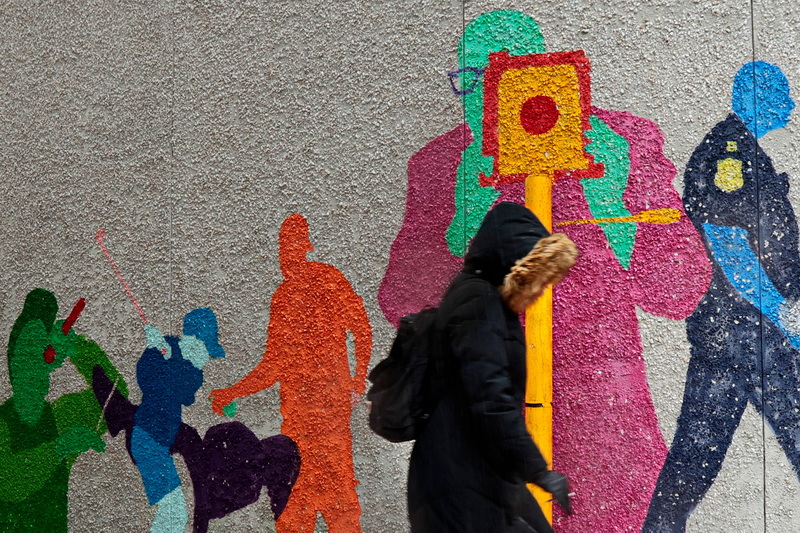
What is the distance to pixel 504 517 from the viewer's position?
2.45m

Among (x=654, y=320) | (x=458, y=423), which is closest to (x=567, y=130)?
(x=654, y=320)

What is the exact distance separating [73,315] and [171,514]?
1.39m

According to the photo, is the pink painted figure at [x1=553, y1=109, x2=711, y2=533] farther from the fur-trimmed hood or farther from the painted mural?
the fur-trimmed hood

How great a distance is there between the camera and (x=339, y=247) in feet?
13.2

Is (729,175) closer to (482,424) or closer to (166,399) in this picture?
(482,424)

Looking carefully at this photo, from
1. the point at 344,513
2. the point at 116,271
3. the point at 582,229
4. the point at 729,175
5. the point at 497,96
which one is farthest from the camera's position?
the point at 116,271

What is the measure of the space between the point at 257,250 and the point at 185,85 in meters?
1.08

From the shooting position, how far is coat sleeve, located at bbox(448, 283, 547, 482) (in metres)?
2.37

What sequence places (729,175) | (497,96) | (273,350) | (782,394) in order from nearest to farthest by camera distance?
1. (782,394)
2. (729,175)
3. (497,96)
4. (273,350)

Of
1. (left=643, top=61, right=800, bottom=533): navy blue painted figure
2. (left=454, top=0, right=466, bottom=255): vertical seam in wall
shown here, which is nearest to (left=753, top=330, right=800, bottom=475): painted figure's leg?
(left=643, top=61, right=800, bottom=533): navy blue painted figure

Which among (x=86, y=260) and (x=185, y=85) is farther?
(x=86, y=260)

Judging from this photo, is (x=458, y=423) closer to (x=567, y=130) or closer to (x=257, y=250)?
(x=567, y=130)

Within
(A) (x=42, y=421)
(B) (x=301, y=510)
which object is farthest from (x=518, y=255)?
(A) (x=42, y=421)

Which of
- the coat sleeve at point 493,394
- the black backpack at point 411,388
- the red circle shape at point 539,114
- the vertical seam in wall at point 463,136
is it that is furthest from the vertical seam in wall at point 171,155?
the coat sleeve at point 493,394
